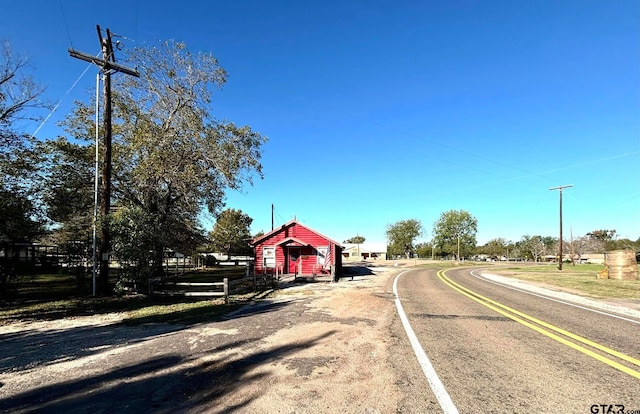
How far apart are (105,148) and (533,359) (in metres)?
17.4

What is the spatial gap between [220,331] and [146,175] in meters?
13.3

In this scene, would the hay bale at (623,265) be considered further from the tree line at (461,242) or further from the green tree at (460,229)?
the green tree at (460,229)

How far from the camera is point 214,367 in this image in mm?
5285

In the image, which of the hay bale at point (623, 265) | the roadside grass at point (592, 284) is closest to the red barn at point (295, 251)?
the roadside grass at point (592, 284)

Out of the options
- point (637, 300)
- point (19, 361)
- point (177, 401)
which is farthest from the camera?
point (637, 300)

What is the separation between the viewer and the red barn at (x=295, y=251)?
2788cm

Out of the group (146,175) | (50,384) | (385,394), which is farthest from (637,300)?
(146,175)

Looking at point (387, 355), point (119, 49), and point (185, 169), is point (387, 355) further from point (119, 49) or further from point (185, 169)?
point (119, 49)

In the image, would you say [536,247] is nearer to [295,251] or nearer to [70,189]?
[295,251]

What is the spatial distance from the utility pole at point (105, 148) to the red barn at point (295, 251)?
14007mm

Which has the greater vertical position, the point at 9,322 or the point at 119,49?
the point at 119,49

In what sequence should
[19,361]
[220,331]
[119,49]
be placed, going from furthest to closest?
[119,49]
[220,331]
[19,361]

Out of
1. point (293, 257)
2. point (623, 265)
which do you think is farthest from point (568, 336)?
point (623, 265)

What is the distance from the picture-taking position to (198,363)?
217 inches
